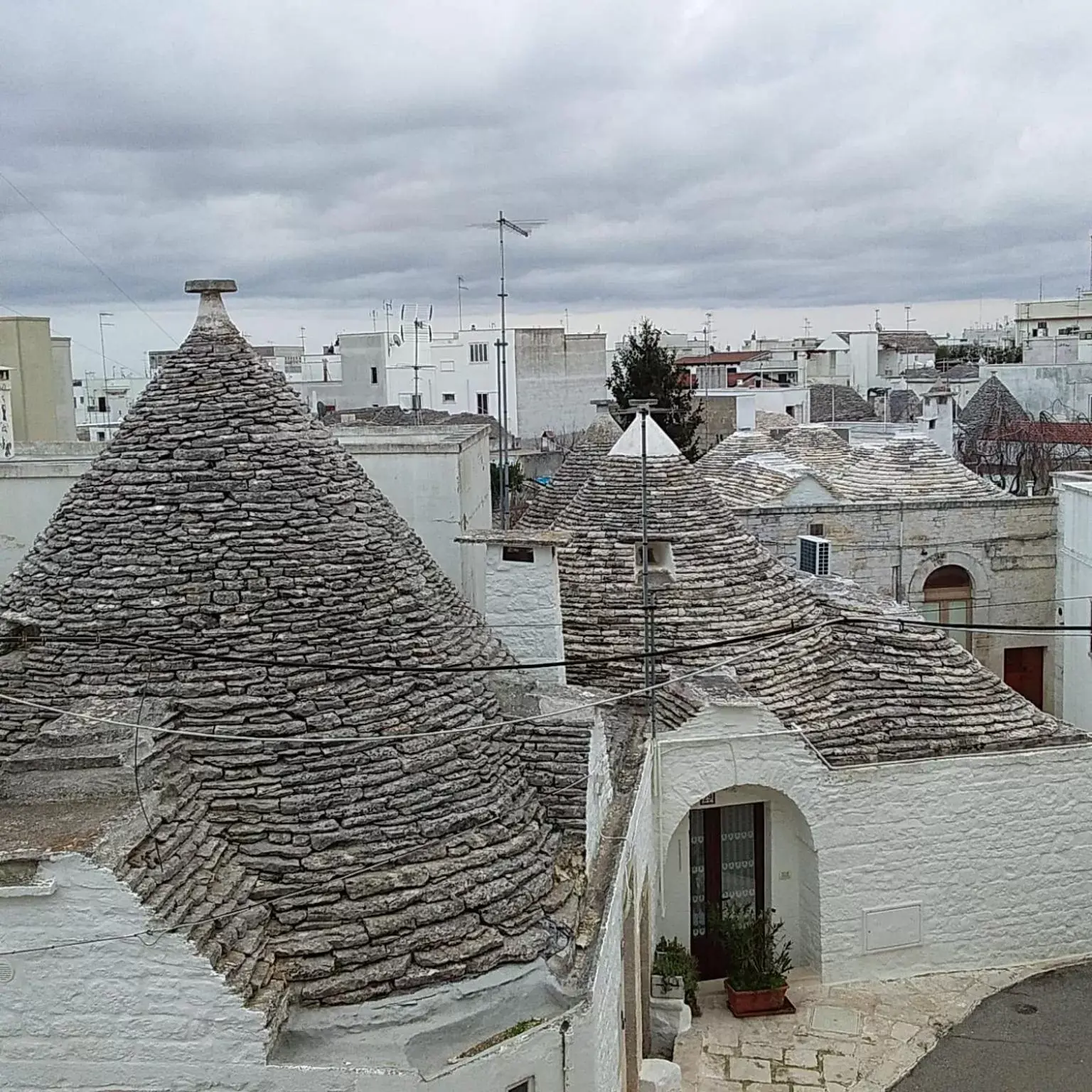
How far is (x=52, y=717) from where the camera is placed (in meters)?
8.36

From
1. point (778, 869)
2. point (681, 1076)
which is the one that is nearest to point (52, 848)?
point (681, 1076)

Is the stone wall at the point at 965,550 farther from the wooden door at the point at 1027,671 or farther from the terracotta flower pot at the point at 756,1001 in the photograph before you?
the terracotta flower pot at the point at 756,1001

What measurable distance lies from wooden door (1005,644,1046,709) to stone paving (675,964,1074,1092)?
8989mm

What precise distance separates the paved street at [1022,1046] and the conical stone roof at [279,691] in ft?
17.7

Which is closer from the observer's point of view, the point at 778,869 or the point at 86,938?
the point at 86,938

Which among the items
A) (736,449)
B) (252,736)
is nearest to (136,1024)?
(252,736)

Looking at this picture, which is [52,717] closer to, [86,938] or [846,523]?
[86,938]

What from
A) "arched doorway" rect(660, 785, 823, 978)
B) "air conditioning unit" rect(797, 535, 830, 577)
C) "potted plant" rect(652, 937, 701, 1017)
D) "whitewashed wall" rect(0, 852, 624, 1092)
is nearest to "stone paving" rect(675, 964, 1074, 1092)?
"potted plant" rect(652, 937, 701, 1017)

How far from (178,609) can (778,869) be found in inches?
300

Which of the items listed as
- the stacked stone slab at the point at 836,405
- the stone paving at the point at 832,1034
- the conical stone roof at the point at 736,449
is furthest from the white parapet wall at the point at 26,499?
the stacked stone slab at the point at 836,405

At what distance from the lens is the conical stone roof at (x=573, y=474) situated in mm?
17891

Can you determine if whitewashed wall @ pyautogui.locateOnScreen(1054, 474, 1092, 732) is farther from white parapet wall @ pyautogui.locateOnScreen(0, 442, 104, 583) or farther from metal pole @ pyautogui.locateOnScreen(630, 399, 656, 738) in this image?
white parapet wall @ pyautogui.locateOnScreen(0, 442, 104, 583)

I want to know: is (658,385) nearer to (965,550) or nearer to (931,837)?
(965,550)

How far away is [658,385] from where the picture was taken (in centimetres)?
3491
